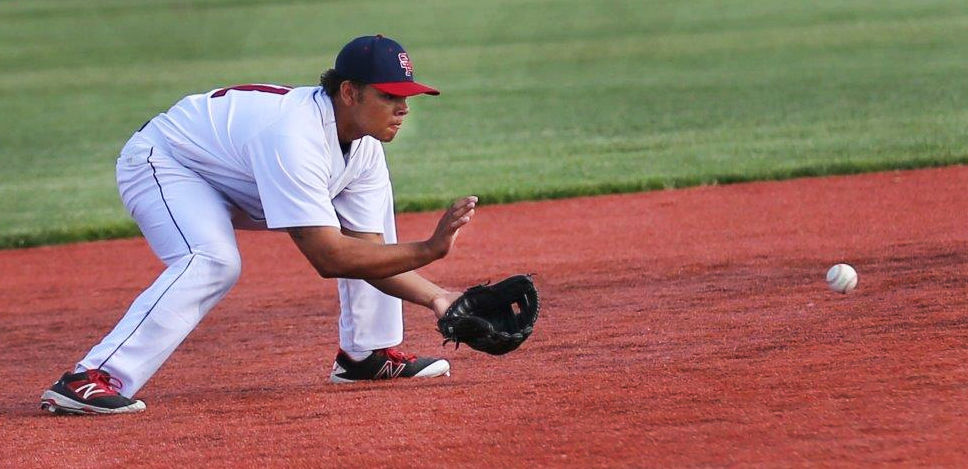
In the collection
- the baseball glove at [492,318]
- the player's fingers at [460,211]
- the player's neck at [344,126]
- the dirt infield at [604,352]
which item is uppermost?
the player's neck at [344,126]

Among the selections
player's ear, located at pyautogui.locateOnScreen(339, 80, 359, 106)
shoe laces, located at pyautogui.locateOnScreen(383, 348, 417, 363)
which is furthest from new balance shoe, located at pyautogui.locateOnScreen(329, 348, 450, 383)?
player's ear, located at pyautogui.locateOnScreen(339, 80, 359, 106)

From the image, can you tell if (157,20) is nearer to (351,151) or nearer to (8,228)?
(8,228)

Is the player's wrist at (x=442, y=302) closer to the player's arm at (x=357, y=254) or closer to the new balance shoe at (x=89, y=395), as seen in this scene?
the player's arm at (x=357, y=254)

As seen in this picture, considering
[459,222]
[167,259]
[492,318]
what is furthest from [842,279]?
[167,259]

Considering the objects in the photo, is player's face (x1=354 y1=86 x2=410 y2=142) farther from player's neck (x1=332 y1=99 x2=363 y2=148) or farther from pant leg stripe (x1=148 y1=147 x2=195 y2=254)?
pant leg stripe (x1=148 y1=147 x2=195 y2=254)

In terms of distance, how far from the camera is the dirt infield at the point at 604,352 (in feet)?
15.0

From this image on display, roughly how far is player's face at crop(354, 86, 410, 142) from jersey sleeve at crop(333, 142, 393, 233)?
362 mm

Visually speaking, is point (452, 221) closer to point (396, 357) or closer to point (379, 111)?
point (379, 111)

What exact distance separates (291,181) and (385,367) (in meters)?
1.13

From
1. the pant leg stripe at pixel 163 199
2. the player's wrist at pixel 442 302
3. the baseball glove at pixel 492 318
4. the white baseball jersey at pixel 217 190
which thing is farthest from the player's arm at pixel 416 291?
the pant leg stripe at pixel 163 199

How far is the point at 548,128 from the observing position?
13953mm

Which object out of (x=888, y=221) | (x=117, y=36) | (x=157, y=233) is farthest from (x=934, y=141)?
(x=117, y=36)

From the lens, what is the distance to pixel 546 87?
16.6 meters

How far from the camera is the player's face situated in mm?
5156
